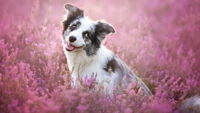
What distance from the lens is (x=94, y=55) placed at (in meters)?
5.94

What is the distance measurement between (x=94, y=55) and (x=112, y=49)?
1.11m

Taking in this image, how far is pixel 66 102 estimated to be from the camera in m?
4.58

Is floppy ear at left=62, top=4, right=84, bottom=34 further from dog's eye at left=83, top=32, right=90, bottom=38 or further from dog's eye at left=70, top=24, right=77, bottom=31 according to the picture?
dog's eye at left=83, top=32, right=90, bottom=38

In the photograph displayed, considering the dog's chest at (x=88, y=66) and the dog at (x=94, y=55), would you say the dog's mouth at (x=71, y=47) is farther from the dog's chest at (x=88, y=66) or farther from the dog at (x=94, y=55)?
the dog's chest at (x=88, y=66)

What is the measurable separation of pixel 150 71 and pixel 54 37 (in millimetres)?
1489

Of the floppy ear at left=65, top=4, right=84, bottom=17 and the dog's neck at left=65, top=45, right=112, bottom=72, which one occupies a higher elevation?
the floppy ear at left=65, top=4, right=84, bottom=17

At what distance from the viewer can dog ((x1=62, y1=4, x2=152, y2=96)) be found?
5811 mm

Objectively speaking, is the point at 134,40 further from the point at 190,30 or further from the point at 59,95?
the point at 59,95

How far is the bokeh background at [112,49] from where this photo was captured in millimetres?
4832

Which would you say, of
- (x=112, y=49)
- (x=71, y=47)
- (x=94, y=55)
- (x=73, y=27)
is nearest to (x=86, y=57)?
(x=94, y=55)

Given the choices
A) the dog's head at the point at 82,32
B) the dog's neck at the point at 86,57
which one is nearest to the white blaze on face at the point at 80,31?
the dog's head at the point at 82,32

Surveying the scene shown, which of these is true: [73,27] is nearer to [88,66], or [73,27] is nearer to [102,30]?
[102,30]

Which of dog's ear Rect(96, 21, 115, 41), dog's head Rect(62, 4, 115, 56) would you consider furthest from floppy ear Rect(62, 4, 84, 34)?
dog's ear Rect(96, 21, 115, 41)

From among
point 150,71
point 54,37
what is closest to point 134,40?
point 150,71
